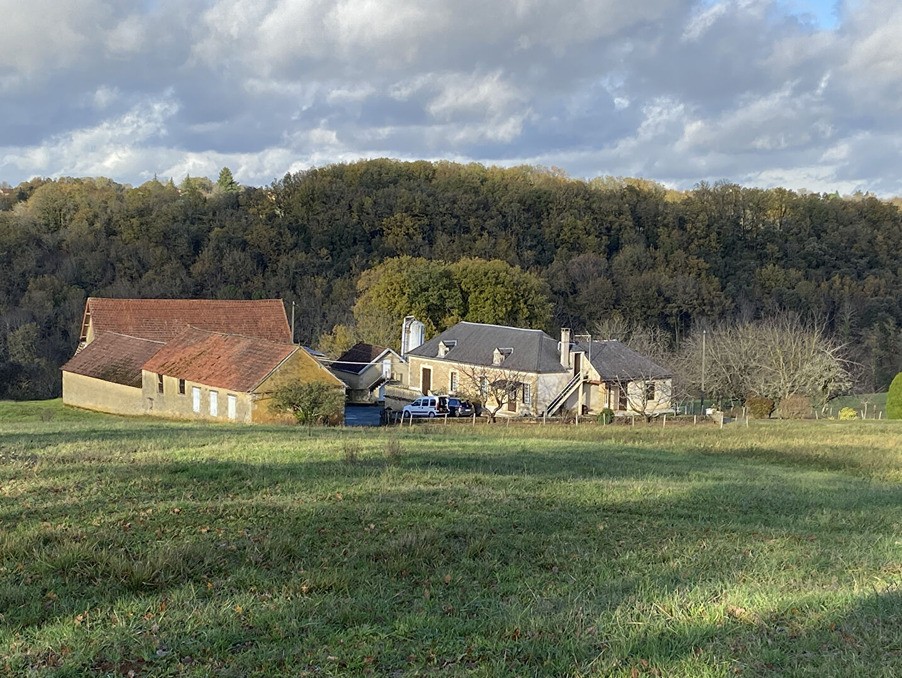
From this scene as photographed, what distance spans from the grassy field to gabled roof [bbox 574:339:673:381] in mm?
33352

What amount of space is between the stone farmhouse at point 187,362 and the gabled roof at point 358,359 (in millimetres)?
5577

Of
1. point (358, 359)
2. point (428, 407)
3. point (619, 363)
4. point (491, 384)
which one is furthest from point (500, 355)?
point (358, 359)

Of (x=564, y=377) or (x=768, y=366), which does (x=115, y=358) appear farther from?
(x=768, y=366)

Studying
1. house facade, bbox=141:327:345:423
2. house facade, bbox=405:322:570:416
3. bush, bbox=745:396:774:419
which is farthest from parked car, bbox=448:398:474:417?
bush, bbox=745:396:774:419

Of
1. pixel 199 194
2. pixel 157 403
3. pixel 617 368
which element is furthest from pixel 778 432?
pixel 199 194

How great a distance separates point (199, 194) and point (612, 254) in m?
49.5

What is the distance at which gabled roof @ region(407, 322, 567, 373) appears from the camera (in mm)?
49500

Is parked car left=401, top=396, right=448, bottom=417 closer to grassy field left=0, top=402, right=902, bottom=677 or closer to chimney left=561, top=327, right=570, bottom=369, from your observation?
chimney left=561, top=327, right=570, bottom=369

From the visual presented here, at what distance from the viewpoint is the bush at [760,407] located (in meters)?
49.1

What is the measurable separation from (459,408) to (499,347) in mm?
5975

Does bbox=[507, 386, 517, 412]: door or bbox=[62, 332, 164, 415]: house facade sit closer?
bbox=[62, 332, 164, 415]: house facade

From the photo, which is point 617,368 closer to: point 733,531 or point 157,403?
point 157,403

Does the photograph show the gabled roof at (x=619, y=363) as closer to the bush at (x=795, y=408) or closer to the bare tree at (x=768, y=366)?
the bare tree at (x=768, y=366)

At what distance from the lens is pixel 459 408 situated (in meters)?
48.2
